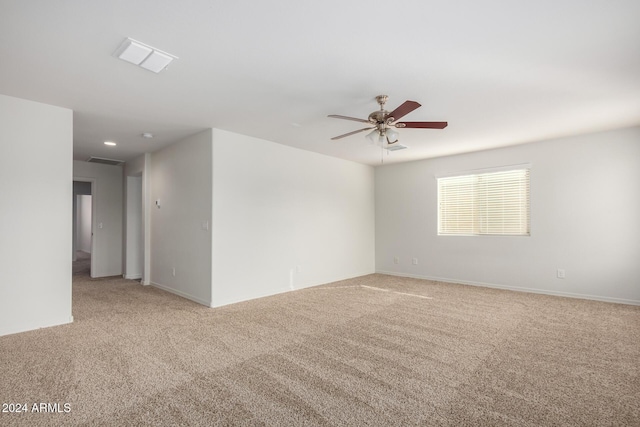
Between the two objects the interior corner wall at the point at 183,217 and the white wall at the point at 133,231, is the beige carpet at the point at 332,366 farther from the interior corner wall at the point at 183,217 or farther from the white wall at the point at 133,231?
the white wall at the point at 133,231

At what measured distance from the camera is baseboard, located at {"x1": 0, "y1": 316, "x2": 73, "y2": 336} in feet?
10.4

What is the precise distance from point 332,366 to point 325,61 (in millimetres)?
2440

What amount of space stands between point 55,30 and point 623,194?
651cm

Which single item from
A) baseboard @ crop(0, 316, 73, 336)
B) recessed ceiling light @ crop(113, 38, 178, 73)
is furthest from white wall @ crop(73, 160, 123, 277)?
recessed ceiling light @ crop(113, 38, 178, 73)

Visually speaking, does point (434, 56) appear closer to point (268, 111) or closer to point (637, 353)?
point (268, 111)

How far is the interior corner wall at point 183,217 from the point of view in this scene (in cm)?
443

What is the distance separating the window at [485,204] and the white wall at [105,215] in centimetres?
680

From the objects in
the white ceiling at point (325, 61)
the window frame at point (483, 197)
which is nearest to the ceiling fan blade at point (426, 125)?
the white ceiling at point (325, 61)

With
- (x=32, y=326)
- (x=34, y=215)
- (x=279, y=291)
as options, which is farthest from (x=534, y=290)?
(x=34, y=215)

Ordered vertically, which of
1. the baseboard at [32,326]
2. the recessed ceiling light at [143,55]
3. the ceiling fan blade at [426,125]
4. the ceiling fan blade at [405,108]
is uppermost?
the recessed ceiling light at [143,55]

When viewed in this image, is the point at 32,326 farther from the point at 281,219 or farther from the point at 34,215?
the point at 281,219

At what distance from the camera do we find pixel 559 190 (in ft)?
16.0

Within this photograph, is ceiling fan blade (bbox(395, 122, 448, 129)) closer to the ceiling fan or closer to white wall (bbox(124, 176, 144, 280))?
the ceiling fan

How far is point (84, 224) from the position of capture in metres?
11.8
